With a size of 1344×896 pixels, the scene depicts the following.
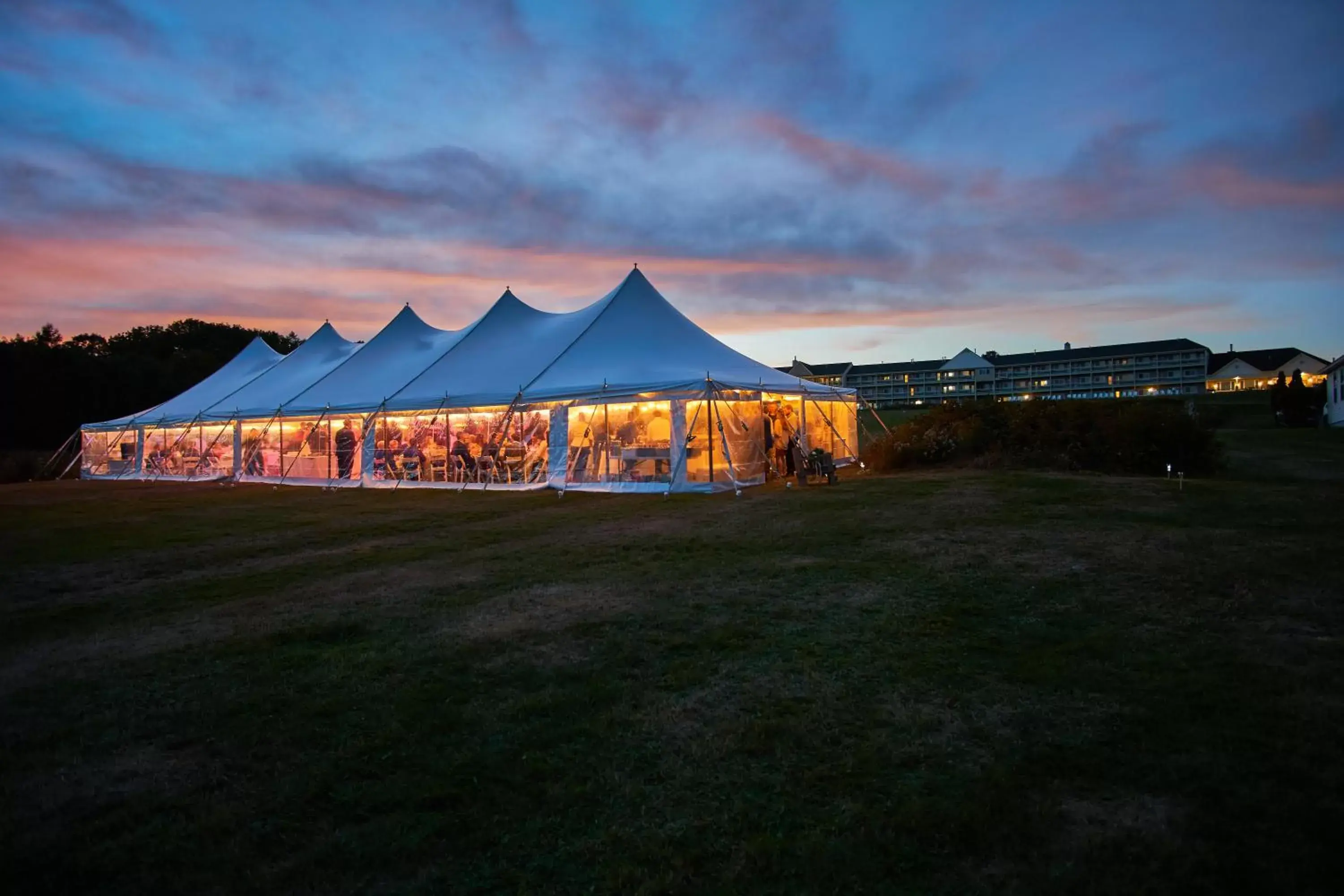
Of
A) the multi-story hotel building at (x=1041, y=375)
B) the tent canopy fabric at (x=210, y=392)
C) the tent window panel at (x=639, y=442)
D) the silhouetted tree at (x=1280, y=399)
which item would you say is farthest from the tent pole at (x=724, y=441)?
the multi-story hotel building at (x=1041, y=375)

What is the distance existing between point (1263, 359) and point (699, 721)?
8123 cm

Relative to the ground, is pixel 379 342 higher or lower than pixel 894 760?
higher

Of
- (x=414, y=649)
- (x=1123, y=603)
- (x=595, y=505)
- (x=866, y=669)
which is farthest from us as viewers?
(x=595, y=505)

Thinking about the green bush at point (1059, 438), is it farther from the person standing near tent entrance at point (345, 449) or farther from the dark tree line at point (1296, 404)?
the dark tree line at point (1296, 404)

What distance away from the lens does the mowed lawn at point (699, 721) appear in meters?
2.18

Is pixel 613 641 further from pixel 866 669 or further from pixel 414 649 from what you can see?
pixel 866 669

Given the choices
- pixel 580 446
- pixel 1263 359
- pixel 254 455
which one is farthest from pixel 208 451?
pixel 1263 359

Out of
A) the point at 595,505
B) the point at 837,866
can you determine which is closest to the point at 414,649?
the point at 837,866

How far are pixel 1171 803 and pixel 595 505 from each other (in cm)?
897

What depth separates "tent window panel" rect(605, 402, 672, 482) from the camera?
12359 mm

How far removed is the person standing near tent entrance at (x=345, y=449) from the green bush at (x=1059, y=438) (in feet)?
36.4

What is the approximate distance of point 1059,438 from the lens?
13.2 m

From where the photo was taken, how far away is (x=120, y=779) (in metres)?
2.80

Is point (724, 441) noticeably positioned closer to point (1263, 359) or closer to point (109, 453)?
point (109, 453)
